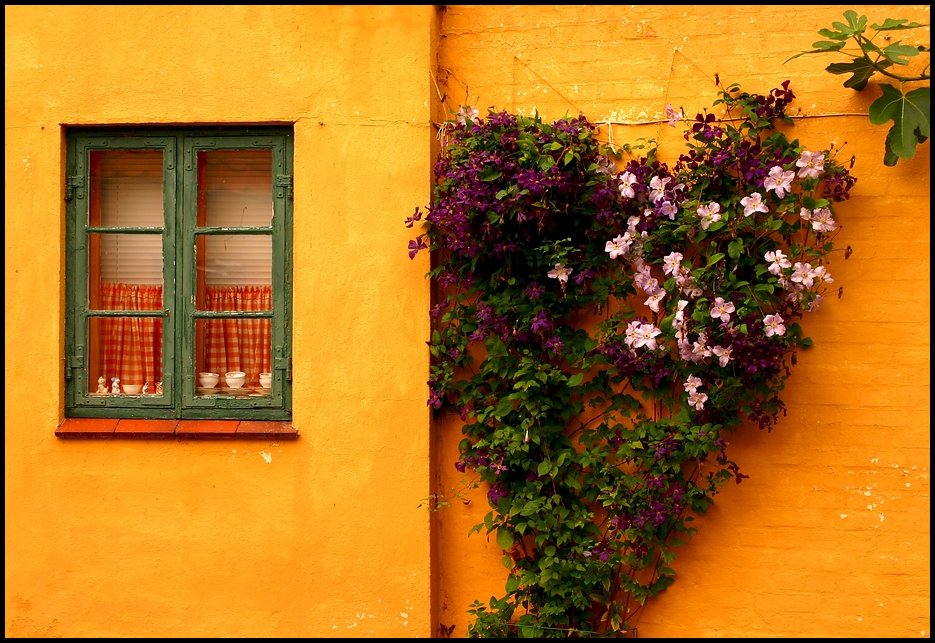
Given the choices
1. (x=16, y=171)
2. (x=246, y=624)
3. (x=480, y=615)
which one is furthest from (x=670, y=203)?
(x=16, y=171)

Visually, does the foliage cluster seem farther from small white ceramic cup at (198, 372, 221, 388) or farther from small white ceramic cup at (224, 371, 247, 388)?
small white ceramic cup at (198, 372, 221, 388)

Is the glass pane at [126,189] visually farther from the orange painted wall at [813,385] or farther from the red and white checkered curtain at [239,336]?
the orange painted wall at [813,385]

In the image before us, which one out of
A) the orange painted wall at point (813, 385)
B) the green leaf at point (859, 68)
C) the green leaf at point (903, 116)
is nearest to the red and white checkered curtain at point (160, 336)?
the orange painted wall at point (813, 385)

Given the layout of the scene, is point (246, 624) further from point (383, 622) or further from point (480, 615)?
point (480, 615)

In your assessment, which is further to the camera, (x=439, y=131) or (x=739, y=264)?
(x=439, y=131)

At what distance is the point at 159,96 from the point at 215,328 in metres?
1.14

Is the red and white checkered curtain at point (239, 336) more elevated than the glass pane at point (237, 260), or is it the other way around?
the glass pane at point (237, 260)

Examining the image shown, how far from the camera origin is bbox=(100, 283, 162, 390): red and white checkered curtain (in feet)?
13.7

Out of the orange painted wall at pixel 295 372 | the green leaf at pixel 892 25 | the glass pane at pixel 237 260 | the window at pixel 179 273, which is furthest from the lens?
the glass pane at pixel 237 260

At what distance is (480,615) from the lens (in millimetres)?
3877

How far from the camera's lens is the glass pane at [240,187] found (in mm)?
4172

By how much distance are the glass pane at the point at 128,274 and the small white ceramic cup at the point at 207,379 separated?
42 centimetres

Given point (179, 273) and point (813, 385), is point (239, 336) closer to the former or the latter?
point (179, 273)

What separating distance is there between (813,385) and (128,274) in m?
3.34
